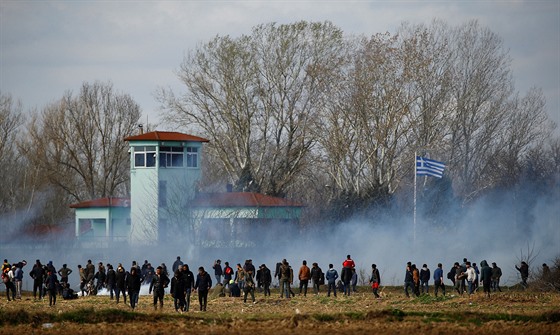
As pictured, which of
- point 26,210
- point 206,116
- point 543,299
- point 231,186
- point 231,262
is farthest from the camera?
point 26,210

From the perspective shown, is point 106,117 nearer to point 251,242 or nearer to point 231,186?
point 231,186

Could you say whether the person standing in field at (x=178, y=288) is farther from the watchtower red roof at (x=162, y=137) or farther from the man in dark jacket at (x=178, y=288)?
the watchtower red roof at (x=162, y=137)

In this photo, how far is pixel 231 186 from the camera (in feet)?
291

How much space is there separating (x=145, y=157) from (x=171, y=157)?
186cm

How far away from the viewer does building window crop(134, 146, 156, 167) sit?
8206 cm

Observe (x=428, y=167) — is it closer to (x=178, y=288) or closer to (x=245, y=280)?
(x=245, y=280)

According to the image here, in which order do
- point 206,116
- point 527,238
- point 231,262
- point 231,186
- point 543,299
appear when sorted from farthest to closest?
point 206,116 → point 231,186 → point 527,238 → point 231,262 → point 543,299

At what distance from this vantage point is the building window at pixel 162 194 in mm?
80806

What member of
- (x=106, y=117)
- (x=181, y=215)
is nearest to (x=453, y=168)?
(x=181, y=215)

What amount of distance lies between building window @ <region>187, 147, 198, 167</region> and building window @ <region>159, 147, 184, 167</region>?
0.51 m

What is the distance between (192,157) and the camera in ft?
273

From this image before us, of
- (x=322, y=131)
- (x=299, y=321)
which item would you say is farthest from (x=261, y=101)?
(x=299, y=321)

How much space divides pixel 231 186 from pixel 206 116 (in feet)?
28.4

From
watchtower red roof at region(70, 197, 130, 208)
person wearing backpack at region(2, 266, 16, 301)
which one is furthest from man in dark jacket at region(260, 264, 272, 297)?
watchtower red roof at region(70, 197, 130, 208)
